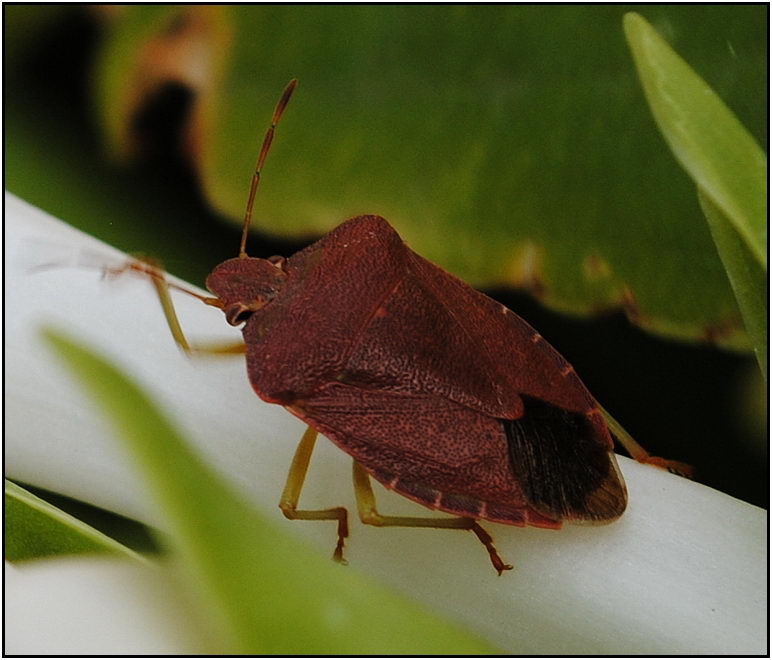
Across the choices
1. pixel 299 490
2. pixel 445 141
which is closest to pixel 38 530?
pixel 299 490

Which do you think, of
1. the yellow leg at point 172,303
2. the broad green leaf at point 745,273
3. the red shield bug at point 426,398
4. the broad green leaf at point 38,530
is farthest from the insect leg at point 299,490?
the broad green leaf at point 745,273

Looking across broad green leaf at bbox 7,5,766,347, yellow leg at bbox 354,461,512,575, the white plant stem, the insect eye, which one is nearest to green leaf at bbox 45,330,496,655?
the white plant stem

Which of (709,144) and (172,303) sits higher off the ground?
(709,144)

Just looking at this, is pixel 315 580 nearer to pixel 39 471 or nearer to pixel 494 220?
pixel 39 471

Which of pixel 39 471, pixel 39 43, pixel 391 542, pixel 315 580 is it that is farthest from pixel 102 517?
pixel 39 43

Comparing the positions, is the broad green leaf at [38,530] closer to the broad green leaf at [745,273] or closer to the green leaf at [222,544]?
the green leaf at [222,544]

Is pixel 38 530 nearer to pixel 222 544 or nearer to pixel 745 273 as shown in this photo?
pixel 222 544

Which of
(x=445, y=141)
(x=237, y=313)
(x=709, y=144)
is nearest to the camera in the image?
(x=709, y=144)
